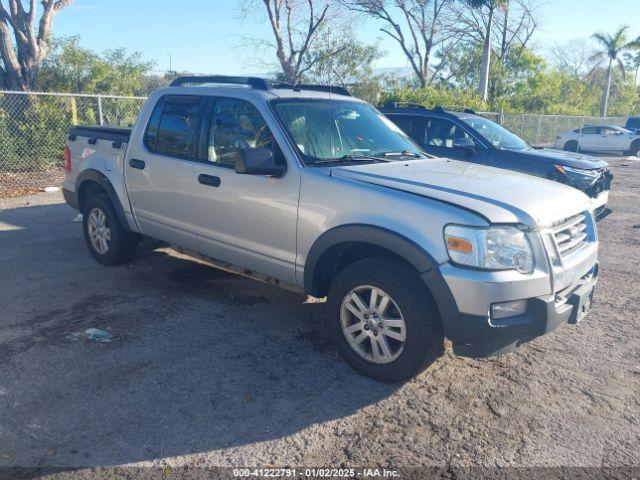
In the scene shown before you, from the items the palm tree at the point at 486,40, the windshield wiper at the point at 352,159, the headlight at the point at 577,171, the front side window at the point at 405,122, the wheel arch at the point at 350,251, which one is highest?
the palm tree at the point at 486,40

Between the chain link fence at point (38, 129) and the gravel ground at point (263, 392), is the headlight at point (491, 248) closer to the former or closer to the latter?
the gravel ground at point (263, 392)

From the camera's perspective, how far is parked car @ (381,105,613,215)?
817 centimetres

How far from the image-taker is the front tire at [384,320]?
136 inches

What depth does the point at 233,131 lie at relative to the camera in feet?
15.2

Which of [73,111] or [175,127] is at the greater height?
[73,111]

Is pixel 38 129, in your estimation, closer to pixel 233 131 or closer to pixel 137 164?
pixel 137 164

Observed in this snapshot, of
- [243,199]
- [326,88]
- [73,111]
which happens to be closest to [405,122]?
[326,88]

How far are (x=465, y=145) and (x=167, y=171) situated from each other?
16.1 feet

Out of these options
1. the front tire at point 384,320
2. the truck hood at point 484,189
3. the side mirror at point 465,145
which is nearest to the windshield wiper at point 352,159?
the truck hood at point 484,189

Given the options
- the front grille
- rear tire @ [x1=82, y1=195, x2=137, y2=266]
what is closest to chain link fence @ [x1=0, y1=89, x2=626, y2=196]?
rear tire @ [x1=82, y1=195, x2=137, y2=266]

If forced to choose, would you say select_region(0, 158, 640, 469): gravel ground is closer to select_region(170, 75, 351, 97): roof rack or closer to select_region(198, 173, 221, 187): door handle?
select_region(198, 173, 221, 187): door handle

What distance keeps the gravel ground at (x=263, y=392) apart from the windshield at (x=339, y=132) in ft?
4.80

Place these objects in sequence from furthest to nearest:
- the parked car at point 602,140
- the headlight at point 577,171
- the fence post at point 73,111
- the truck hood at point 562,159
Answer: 1. the parked car at point 602,140
2. the fence post at point 73,111
3. the truck hood at point 562,159
4. the headlight at point 577,171

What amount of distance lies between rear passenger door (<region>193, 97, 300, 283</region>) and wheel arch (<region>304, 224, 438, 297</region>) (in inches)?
8.9
